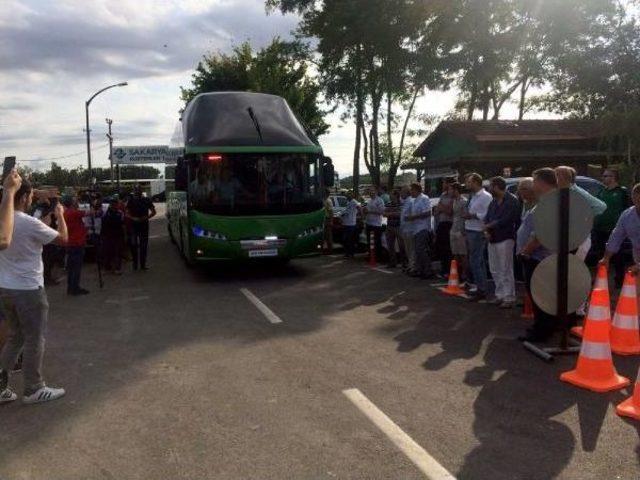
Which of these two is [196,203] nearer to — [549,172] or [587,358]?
[549,172]

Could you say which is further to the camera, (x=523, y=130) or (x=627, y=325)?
(x=523, y=130)

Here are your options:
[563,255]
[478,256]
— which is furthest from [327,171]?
[563,255]

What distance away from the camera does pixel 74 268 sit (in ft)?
34.5

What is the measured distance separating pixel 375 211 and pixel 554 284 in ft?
27.4

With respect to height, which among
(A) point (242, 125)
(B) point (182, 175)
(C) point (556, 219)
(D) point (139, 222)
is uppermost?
(A) point (242, 125)

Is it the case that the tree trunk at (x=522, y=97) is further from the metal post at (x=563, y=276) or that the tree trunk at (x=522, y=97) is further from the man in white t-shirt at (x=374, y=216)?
the metal post at (x=563, y=276)

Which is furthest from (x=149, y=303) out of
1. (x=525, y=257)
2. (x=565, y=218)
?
(x=565, y=218)

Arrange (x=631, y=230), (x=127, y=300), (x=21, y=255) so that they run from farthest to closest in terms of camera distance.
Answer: (x=127, y=300) → (x=631, y=230) → (x=21, y=255)

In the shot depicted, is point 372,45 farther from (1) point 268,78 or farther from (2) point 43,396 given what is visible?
(2) point 43,396

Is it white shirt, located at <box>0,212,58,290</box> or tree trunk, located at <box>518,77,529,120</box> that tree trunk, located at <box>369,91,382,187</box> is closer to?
tree trunk, located at <box>518,77,529,120</box>

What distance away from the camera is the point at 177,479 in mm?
3516

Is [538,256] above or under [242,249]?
above

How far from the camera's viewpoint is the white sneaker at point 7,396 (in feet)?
16.0

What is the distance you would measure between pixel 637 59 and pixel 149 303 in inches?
622
